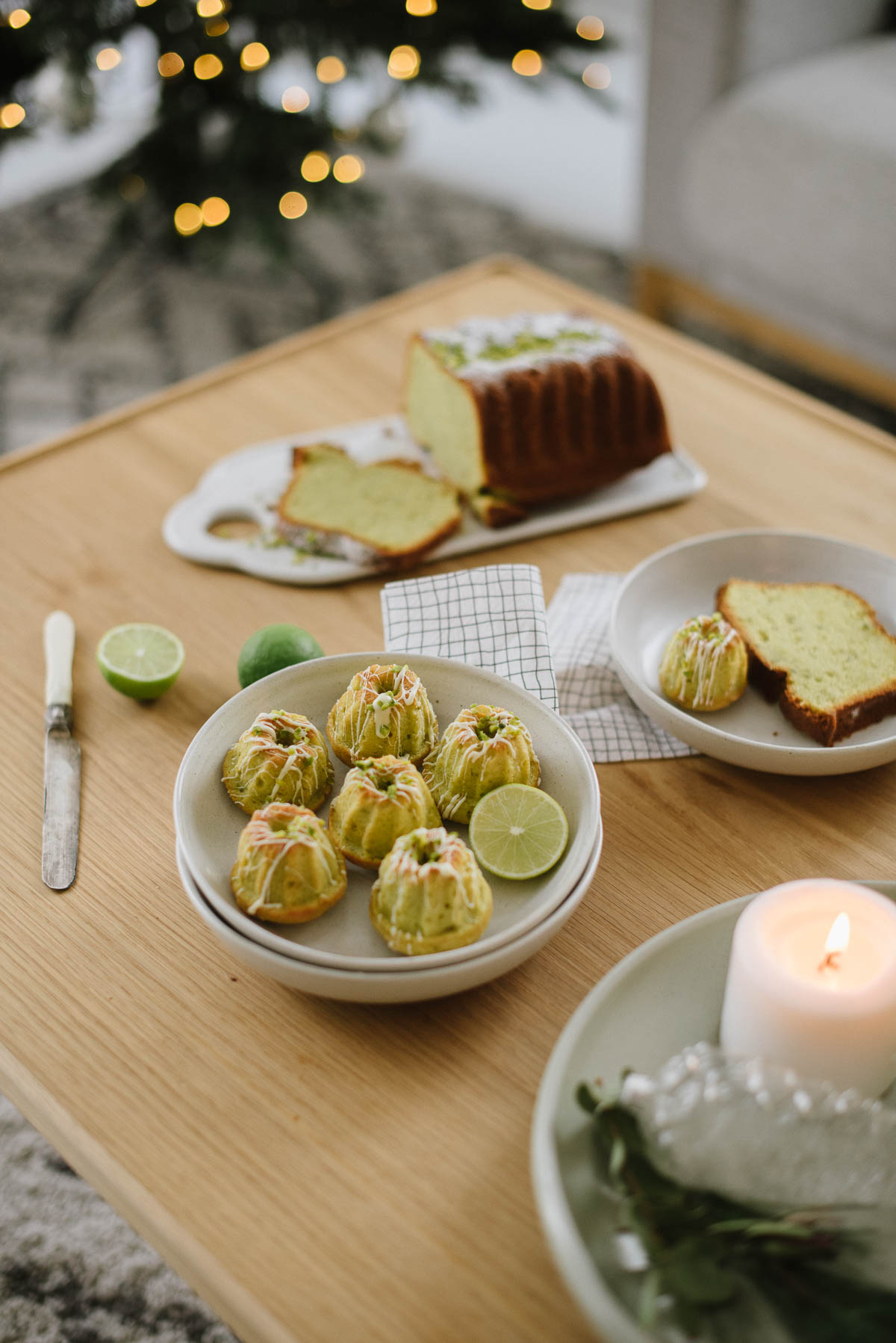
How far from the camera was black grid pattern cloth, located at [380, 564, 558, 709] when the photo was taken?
38.6 inches

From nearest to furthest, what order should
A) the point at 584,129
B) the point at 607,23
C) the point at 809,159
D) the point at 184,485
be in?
the point at 184,485, the point at 809,159, the point at 584,129, the point at 607,23

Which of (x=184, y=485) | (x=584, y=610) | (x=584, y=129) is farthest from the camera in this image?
(x=584, y=129)

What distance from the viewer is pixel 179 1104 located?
0.73 metres

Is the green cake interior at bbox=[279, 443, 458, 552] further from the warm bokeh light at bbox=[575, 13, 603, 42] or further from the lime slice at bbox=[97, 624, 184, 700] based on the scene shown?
the warm bokeh light at bbox=[575, 13, 603, 42]

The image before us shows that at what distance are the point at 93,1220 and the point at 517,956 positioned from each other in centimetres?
72

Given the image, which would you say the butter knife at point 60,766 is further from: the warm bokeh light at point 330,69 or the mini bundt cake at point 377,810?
the warm bokeh light at point 330,69

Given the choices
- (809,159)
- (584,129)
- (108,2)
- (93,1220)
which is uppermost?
(108,2)

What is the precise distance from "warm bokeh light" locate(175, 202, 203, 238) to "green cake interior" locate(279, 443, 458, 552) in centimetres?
139

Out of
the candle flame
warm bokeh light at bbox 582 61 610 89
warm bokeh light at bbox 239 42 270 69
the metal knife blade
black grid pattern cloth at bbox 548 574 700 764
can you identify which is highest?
warm bokeh light at bbox 239 42 270 69

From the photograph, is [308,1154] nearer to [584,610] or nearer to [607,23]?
[584,610]

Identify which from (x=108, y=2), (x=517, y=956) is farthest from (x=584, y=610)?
(x=108, y=2)

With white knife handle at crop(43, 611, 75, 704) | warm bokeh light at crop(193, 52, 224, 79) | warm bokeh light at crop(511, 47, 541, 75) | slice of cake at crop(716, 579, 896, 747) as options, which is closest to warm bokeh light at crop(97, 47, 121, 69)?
warm bokeh light at crop(193, 52, 224, 79)

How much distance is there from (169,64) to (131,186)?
10.4 inches

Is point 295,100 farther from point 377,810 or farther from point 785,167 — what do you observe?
point 377,810
